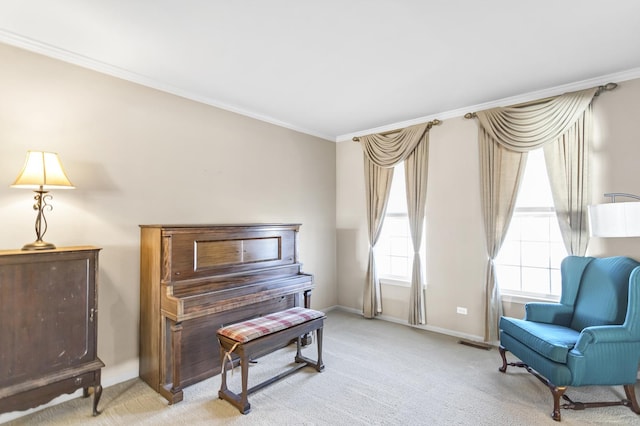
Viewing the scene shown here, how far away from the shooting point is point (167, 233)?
266 cm

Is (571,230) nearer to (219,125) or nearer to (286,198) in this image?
(286,198)

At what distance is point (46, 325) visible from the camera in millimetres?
2166

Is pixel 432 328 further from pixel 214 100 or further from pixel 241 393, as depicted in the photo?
pixel 214 100

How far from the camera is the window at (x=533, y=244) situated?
343 cm

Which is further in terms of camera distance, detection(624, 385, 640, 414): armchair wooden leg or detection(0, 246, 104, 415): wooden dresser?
detection(624, 385, 640, 414): armchair wooden leg

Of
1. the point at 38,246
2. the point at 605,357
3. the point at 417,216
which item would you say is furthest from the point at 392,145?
the point at 38,246

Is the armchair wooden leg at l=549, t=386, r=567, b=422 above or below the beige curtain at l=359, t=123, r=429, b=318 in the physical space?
below

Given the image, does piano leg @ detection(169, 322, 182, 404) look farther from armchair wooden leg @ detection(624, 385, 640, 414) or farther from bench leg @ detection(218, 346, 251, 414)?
armchair wooden leg @ detection(624, 385, 640, 414)

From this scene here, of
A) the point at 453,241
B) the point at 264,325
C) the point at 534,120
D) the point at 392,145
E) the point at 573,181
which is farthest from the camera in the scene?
the point at 392,145

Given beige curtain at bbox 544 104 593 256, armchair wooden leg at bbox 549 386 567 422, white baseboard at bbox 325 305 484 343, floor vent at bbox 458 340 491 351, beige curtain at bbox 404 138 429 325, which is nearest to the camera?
armchair wooden leg at bbox 549 386 567 422

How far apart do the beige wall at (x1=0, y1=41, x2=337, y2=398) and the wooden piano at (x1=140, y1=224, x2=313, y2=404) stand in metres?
0.22

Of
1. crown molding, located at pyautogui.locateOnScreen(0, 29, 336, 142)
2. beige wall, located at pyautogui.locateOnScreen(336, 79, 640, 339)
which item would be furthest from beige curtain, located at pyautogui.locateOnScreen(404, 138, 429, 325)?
crown molding, located at pyautogui.locateOnScreen(0, 29, 336, 142)

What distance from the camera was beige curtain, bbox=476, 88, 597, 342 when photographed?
10.2 feet

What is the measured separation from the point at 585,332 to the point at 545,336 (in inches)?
10.8
